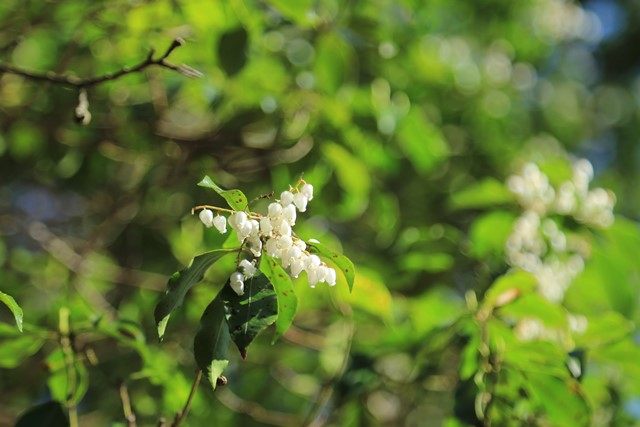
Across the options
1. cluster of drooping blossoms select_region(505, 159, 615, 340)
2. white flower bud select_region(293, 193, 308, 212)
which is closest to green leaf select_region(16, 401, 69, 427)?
white flower bud select_region(293, 193, 308, 212)

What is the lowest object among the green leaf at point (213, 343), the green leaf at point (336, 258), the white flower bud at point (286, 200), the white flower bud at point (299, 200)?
the green leaf at point (213, 343)

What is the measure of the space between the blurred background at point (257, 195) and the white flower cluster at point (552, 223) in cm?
4

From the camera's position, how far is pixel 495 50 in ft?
12.1

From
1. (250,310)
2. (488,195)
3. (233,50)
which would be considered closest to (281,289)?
(250,310)

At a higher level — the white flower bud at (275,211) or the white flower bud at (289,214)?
the white flower bud at (275,211)

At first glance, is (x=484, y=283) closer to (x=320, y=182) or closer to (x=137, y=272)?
(x=320, y=182)

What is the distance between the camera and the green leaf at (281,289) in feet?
3.99

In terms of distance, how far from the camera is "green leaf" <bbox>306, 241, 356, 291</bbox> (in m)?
1.22

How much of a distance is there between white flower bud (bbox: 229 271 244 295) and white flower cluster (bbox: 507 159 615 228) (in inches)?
46.3

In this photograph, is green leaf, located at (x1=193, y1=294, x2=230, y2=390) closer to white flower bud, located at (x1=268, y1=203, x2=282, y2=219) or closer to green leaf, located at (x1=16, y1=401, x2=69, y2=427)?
white flower bud, located at (x1=268, y1=203, x2=282, y2=219)

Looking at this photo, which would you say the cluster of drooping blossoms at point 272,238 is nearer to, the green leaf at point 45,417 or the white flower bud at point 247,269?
the white flower bud at point 247,269

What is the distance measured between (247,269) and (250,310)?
0.05m

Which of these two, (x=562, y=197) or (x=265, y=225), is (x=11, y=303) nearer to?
(x=265, y=225)

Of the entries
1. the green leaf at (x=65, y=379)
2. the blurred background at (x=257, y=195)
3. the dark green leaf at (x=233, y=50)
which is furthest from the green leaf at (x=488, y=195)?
the green leaf at (x=65, y=379)
